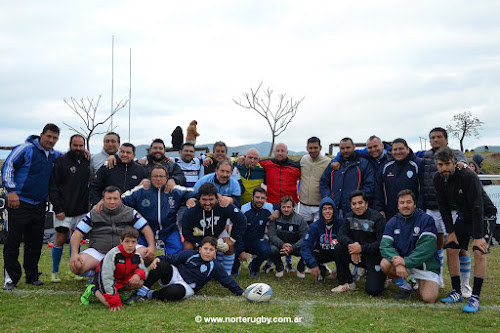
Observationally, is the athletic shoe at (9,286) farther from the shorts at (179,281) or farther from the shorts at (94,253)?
the shorts at (179,281)

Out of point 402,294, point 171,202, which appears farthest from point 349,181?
point 171,202

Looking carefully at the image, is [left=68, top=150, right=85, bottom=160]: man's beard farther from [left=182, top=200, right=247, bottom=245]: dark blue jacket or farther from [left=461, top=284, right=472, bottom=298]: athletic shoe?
[left=461, top=284, right=472, bottom=298]: athletic shoe

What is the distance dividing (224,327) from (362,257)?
2518 mm

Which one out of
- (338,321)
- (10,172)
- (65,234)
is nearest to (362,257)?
(338,321)

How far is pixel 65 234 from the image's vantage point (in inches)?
246

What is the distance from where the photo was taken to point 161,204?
6.11 meters

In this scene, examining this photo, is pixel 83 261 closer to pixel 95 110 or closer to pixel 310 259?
pixel 310 259

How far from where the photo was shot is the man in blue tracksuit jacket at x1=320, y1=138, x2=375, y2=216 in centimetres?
659

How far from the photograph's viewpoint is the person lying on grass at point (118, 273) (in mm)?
4742

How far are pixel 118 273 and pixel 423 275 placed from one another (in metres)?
3.59

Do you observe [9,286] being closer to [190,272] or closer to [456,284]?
[190,272]

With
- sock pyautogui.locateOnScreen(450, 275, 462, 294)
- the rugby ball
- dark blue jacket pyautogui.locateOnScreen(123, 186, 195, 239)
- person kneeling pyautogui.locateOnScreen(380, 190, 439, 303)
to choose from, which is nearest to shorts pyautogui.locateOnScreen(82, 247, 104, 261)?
dark blue jacket pyautogui.locateOnScreen(123, 186, 195, 239)

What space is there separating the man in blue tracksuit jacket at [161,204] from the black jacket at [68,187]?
0.75 meters

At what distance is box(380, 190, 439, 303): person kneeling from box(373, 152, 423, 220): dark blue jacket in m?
0.66
